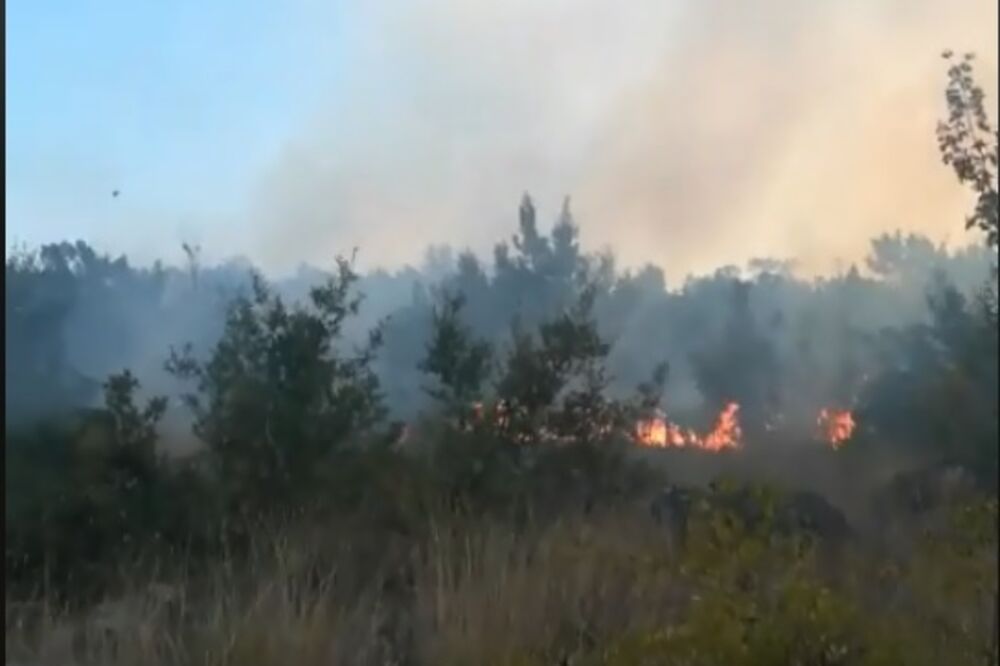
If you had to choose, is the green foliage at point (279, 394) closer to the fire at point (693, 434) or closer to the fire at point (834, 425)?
the fire at point (693, 434)

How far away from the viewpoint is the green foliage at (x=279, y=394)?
18.7 feet

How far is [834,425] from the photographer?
3234 mm

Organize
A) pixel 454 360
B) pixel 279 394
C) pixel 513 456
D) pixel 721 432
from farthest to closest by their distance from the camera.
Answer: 1. pixel 279 394
2. pixel 513 456
3. pixel 454 360
4. pixel 721 432

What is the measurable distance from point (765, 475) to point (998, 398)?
3.10 feet

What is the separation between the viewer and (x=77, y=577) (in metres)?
5.40

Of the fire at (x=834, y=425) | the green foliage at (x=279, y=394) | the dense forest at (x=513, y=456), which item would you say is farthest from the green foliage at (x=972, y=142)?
the green foliage at (x=279, y=394)

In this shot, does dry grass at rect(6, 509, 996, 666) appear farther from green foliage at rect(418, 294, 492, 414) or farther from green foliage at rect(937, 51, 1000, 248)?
green foliage at rect(937, 51, 1000, 248)

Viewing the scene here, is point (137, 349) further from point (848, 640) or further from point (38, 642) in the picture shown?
point (848, 640)

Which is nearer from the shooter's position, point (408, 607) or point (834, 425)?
point (834, 425)

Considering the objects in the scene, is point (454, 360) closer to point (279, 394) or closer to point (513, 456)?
point (513, 456)

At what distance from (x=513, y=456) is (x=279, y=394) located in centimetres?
105

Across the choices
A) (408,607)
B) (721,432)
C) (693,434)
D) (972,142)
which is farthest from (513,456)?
(972,142)

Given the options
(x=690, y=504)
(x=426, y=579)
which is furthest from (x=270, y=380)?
(x=690, y=504)

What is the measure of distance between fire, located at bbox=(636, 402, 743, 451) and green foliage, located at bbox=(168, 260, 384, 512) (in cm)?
134
